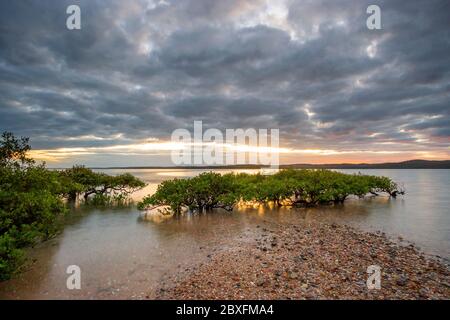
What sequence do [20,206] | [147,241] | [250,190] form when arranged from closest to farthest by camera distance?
[20,206], [147,241], [250,190]

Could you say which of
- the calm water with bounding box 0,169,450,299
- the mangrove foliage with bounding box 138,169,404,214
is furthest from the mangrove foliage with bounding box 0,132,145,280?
the mangrove foliage with bounding box 138,169,404,214

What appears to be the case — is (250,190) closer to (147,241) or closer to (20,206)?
(147,241)

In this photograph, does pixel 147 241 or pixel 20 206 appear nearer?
pixel 20 206

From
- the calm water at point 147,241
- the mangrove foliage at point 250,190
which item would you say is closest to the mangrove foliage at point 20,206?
the calm water at point 147,241

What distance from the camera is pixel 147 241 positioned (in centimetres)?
1362

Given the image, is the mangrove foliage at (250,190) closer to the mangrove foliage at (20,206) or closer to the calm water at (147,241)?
the calm water at (147,241)

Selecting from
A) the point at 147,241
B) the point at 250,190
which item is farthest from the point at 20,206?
the point at 250,190

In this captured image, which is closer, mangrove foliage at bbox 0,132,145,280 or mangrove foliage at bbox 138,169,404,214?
mangrove foliage at bbox 0,132,145,280

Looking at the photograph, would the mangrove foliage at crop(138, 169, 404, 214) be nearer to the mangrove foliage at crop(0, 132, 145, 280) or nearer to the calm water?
the calm water

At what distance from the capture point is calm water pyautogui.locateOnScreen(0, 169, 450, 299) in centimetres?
875

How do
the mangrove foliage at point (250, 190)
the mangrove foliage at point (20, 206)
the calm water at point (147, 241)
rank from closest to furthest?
the mangrove foliage at point (20, 206) → the calm water at point (147, 241) → the mangrove foliage at point (250, 190)

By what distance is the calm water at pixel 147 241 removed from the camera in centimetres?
875
